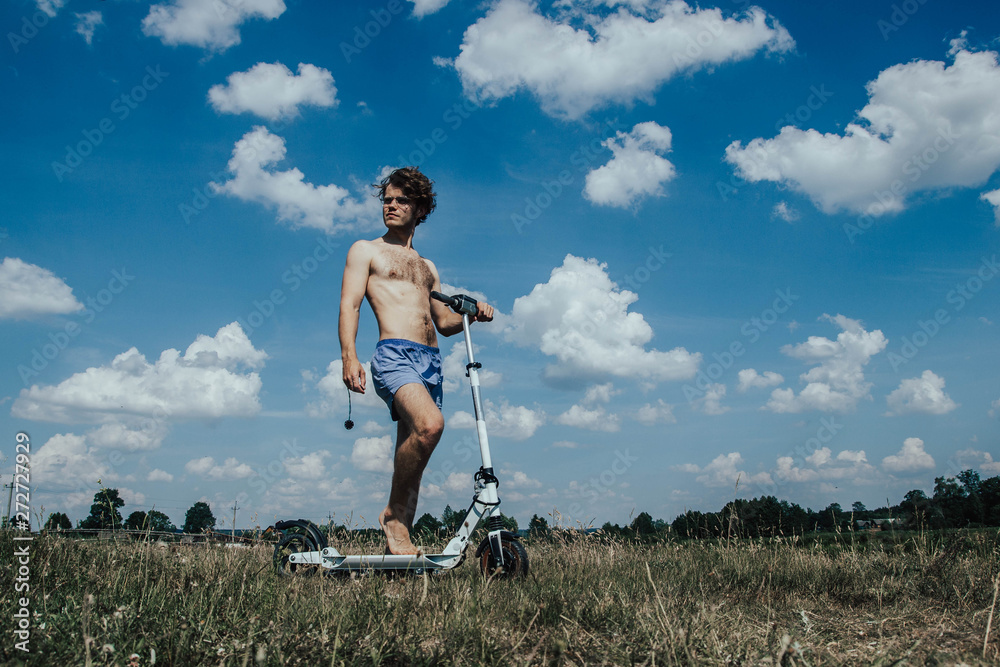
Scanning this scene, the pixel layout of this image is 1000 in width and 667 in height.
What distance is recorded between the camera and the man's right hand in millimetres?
4199

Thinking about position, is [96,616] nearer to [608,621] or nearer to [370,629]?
[370,629]

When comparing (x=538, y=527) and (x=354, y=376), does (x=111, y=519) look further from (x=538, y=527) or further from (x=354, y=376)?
(x=538, y=527)

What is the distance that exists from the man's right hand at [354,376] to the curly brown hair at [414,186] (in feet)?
5.17

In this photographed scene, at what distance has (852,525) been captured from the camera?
223 inches

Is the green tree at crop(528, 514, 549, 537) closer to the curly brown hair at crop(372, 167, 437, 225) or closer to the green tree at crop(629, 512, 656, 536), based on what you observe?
the green tree at crop(629, 512, 656, 536)

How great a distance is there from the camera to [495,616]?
A: 2230 millimetres

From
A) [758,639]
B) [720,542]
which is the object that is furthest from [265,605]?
[720,542]

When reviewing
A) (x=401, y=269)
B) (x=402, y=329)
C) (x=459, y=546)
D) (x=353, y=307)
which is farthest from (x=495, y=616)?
(x=401, y=269)

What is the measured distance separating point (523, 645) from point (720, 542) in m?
3.91

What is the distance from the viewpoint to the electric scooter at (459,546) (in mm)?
3611

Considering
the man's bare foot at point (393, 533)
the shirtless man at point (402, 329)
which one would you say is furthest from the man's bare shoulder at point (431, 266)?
the man's bare foot at point (393, 533)

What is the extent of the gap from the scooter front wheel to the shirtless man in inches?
25.4

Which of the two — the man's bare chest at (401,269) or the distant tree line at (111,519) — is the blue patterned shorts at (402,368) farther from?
the distant tree line at (111,519)

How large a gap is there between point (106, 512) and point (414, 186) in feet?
10.7
